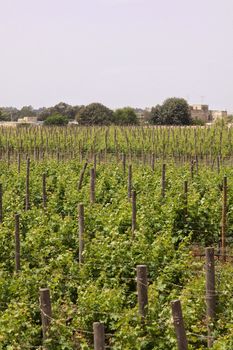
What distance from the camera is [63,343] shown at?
6570mm

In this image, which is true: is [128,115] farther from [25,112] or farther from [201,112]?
[25,112]

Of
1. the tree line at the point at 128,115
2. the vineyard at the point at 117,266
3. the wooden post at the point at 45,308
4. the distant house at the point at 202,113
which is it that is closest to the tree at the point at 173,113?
the tree line at the point at 128,115

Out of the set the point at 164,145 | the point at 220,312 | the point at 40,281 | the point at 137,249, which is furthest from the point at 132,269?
the point at 164,145

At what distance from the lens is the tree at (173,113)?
2682 inches

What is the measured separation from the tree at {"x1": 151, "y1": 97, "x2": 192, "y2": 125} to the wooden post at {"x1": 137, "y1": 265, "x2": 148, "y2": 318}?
61.9 m

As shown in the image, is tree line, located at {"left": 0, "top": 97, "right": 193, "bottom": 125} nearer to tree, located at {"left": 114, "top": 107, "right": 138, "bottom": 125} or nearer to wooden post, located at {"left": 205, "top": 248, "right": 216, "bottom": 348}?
tree, located at {"left": 114, "top": 107, "right": 138, "bottom": 125}

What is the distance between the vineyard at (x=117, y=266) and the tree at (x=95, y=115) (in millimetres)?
53023

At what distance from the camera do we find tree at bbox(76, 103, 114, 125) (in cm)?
7181

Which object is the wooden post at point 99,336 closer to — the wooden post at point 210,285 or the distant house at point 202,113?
the wooden post at point 210,285

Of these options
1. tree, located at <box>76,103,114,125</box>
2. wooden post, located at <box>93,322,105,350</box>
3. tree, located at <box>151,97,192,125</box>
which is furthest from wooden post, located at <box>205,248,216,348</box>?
tree, located at <box>76,103,114,125</box>

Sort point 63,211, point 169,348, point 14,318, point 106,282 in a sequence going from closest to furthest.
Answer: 1. point 169,348
2. point 14,318
3. point 106,282
4. point 63,211

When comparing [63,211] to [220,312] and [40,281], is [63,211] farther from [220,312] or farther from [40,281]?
[220,312]

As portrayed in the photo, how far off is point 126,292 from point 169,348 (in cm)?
236

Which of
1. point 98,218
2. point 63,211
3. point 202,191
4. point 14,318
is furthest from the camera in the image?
point 202,191
